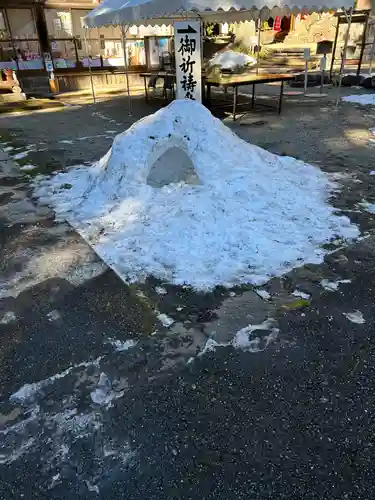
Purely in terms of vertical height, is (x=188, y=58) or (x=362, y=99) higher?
(x=188, y=58)

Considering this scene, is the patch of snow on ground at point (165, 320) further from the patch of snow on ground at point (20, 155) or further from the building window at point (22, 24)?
the building window at point (22, 24)

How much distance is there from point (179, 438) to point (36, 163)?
6549mm

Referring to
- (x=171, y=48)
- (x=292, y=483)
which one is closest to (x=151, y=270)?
(x=292, y=483)

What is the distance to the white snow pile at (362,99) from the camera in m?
12.2

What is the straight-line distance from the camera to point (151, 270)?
386 cm

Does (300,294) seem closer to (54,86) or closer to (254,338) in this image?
(254,338)

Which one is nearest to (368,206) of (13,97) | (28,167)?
(28,167)

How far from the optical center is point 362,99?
12648mm

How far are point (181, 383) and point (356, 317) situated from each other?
1565 mm

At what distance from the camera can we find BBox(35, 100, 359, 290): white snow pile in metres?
3.96

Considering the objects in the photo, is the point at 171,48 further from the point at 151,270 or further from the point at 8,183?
the point at 151,270

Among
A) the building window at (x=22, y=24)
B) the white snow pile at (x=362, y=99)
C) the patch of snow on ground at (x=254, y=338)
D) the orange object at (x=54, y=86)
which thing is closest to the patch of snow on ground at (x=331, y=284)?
the patch of snow on ground at (x=254, y=338)

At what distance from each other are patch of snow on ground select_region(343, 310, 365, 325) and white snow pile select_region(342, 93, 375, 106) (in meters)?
10.8

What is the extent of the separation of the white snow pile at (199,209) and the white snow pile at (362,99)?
734 cm
